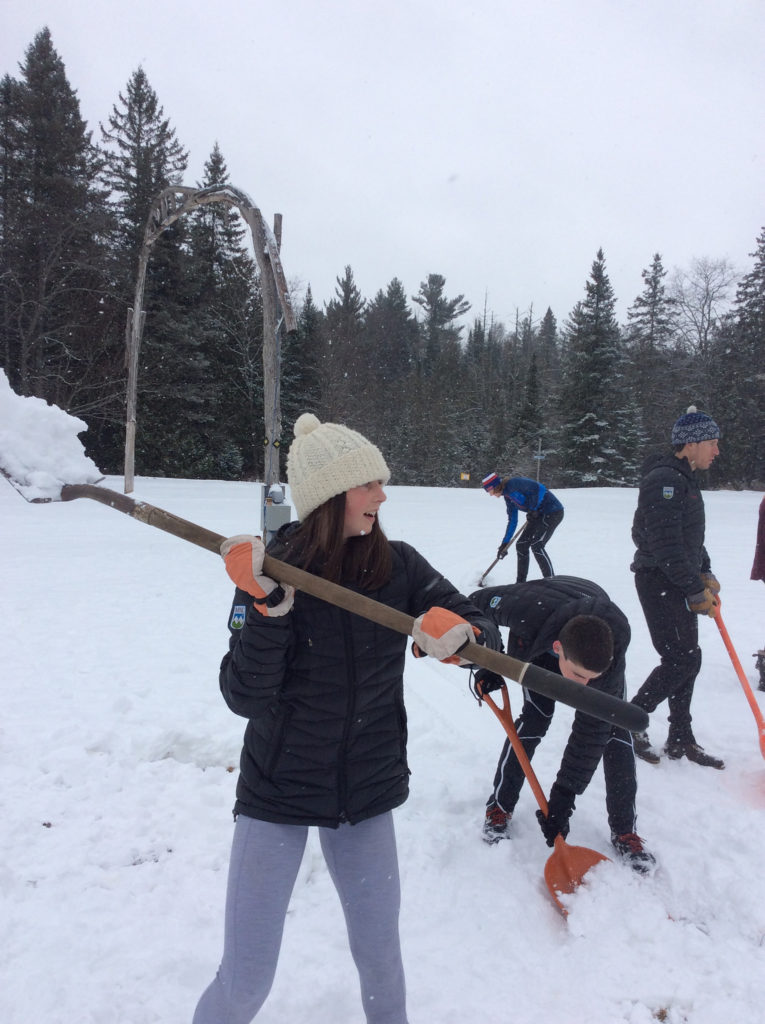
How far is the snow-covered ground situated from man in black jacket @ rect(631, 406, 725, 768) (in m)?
0.35

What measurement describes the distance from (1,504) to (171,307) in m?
16.0

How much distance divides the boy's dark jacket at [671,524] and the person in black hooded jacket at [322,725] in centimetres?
227

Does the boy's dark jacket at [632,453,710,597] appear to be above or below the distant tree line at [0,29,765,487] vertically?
below

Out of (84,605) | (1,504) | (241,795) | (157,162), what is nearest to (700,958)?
(241,795)

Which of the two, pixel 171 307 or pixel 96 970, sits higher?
pixel 171 307

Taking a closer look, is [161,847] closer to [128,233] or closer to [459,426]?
[128,233]

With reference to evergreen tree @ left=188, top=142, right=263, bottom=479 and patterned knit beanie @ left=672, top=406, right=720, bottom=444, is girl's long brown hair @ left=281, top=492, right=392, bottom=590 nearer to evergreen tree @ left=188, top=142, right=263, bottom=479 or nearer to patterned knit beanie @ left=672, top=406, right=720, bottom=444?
patterned knit beanie @ left=672, top=406, right=720, bottom=444

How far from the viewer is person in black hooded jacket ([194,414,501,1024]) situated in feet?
5.32

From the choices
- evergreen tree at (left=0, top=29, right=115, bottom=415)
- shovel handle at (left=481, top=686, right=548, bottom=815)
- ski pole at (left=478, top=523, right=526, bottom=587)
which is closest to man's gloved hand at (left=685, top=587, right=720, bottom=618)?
shovel handle at (left=481, top=686, right=548, bottom=815)

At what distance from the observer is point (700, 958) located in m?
2.43

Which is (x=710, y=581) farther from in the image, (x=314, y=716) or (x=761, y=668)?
(x=314, y=716)

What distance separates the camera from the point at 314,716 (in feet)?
5.61

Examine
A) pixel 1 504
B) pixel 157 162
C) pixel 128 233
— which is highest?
pixel 157 162

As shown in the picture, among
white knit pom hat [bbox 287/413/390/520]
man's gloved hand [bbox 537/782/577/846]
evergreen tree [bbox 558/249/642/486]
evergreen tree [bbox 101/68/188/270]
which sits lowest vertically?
man's gloved hand [bbox 537/782/577/846]
